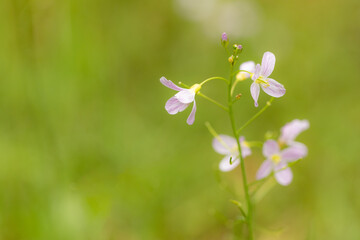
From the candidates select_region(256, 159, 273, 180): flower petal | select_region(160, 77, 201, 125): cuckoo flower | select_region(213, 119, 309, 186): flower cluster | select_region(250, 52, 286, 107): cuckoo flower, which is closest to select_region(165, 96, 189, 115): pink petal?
select_region(160, 77, 201, 125): cuckoo flower

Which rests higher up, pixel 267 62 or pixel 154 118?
pixel 267 62

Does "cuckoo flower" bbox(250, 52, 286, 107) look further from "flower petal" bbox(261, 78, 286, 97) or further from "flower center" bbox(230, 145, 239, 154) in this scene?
"flower center" bbox(230, 145, 239, 154)

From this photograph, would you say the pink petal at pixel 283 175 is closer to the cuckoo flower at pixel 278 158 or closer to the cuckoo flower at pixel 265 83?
the cuckoo flower at pixel 278 158

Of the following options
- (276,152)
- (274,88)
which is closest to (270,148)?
(276,152)

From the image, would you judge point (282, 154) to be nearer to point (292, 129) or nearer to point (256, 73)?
point (292, 129)

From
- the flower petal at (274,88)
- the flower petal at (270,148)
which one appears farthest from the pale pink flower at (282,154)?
the flower petal at (274,88)

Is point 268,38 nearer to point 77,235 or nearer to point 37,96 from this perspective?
point 37,96
